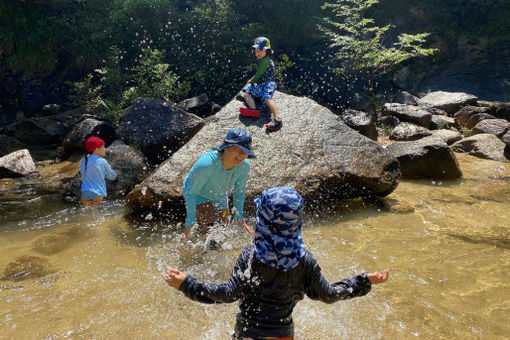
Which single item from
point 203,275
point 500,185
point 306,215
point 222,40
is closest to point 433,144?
point 500,185

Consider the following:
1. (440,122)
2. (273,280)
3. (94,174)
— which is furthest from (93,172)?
(440,122)

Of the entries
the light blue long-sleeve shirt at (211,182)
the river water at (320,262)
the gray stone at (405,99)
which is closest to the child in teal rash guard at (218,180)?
the light blue long-sleeve shirt at (211,182)

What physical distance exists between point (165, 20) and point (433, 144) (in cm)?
1172

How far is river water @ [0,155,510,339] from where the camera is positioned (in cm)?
292

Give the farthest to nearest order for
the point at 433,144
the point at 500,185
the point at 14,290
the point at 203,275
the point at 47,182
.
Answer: the point at 47,182 < the point at 433,144 < the point at 500,185 < the point at 203,275 < the point at 14,290

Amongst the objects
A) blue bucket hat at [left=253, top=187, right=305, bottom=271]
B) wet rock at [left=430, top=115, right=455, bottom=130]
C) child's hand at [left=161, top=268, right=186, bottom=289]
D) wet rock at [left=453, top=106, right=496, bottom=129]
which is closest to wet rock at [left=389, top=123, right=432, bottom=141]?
wet rock at [left=430, top=115, right=455, bottom=130]

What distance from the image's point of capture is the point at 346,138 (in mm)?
5887

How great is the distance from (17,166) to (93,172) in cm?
405

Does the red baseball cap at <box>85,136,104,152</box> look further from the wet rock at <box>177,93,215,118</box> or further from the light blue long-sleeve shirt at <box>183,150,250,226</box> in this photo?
the wet rock at <box>177,93,215,118</box>

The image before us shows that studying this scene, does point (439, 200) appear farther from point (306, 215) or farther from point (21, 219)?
point (21, 219)

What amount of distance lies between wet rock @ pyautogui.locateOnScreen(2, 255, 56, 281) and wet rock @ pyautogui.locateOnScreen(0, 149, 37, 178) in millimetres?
4774

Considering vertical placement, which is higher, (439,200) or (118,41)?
(118,41)

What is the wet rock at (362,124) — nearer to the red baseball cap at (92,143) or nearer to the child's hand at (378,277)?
the red baseball cap at (92,143)

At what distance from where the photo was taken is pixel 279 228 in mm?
1908
